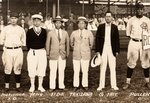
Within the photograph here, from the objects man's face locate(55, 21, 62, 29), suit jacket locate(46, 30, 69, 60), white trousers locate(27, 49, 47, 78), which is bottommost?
white trousers locate(27, 49, 47, 78)

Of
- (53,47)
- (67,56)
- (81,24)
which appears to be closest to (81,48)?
(67,56)

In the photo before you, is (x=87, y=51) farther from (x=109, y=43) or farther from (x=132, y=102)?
(x=132, y=102)

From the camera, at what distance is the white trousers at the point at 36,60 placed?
8211 mm

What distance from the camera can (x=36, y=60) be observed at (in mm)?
8219

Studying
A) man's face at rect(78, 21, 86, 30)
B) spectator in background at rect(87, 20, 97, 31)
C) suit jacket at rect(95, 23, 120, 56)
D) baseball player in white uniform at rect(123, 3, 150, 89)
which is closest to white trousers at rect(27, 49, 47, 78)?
man's face at rect(78, 21, 86, 30)

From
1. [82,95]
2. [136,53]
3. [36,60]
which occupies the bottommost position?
[82,95]

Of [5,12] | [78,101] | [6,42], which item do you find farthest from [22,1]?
[78,101]

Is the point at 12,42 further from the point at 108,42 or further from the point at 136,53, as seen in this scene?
the point at 136,53

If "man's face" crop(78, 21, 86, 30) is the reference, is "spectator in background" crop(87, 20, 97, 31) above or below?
below

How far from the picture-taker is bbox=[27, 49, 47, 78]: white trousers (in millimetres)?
8211

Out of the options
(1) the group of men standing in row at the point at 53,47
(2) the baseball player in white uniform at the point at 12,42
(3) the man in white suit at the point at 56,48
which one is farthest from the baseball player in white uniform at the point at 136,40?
(2) the baseball player in white uniform at the point at 12,42

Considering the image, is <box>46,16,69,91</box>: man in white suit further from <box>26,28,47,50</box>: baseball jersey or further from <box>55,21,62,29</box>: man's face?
<box>26,28,47,50</box>: baseball jersey

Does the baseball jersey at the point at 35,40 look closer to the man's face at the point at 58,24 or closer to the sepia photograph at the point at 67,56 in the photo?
the sepia photograph at the point at 67,56

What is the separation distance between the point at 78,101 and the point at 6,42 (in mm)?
2210
